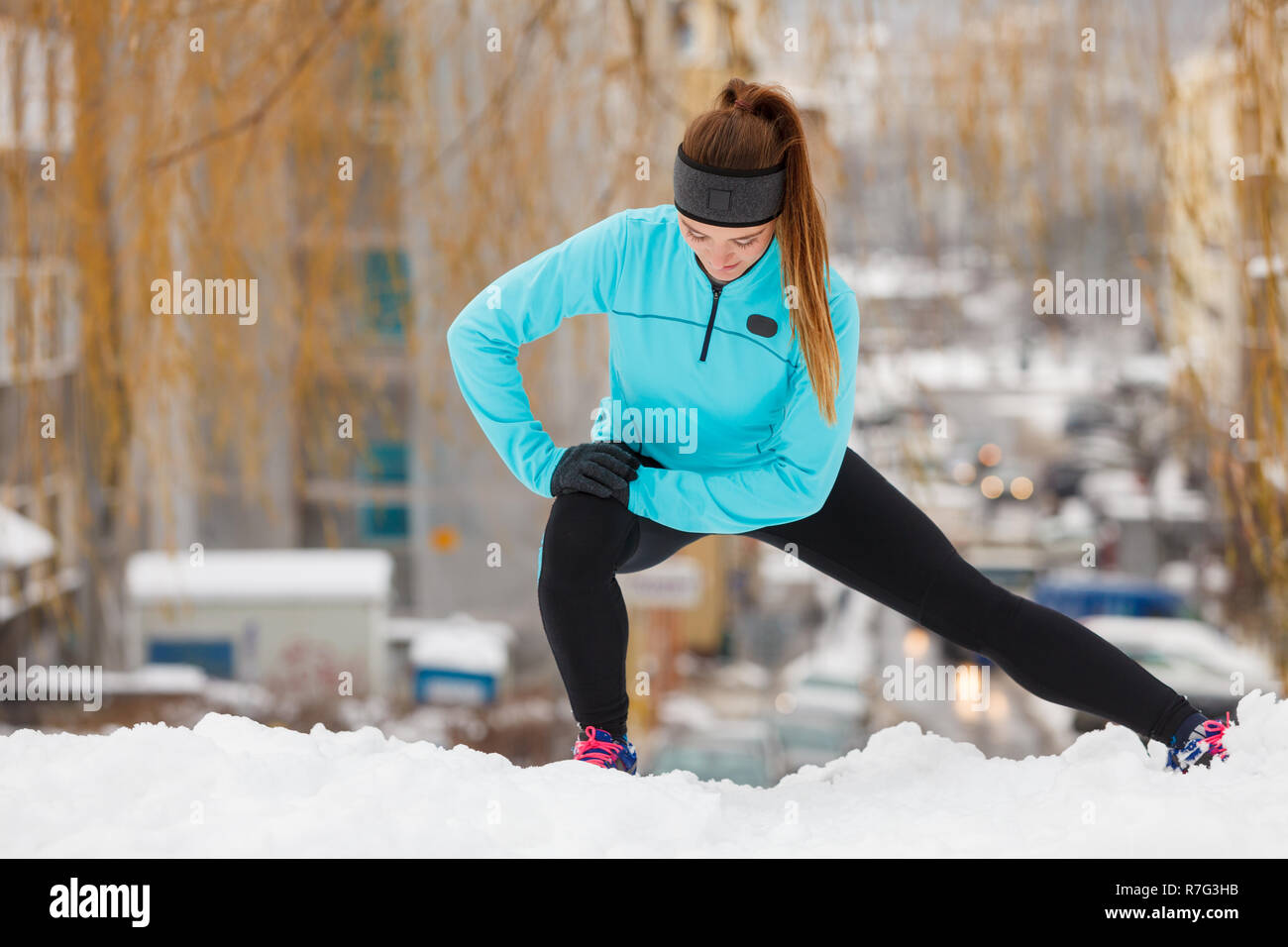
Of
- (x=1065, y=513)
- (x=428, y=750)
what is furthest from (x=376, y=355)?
(x=1065, y=513)

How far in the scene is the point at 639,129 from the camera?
2.47m

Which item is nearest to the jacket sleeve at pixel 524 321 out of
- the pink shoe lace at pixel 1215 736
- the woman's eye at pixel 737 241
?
the woman's eye at pixel 737 241

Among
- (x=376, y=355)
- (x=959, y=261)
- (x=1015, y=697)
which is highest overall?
(x=959, y=261)

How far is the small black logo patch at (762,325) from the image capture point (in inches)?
54.9

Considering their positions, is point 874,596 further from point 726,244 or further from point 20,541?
point 20,541

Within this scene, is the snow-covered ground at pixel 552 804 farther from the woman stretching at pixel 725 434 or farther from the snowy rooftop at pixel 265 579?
the snowy rooftop at pixel 265 579

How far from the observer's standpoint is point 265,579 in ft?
24.7

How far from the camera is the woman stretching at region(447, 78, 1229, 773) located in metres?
1.36

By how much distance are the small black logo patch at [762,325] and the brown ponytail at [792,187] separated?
27 mm

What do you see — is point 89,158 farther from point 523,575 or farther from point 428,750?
point 523,575

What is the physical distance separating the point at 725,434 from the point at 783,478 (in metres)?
0.12

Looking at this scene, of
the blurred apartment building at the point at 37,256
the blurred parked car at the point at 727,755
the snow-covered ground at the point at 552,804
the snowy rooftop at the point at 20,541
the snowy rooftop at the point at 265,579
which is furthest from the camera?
the snowy rooftop at the point at 265,579

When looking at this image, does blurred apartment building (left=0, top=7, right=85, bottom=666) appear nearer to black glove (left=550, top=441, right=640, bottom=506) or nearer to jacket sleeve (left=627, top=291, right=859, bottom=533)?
black glove (left=550, top=441, right=640, bottom=506)

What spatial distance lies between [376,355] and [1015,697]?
9507mm
